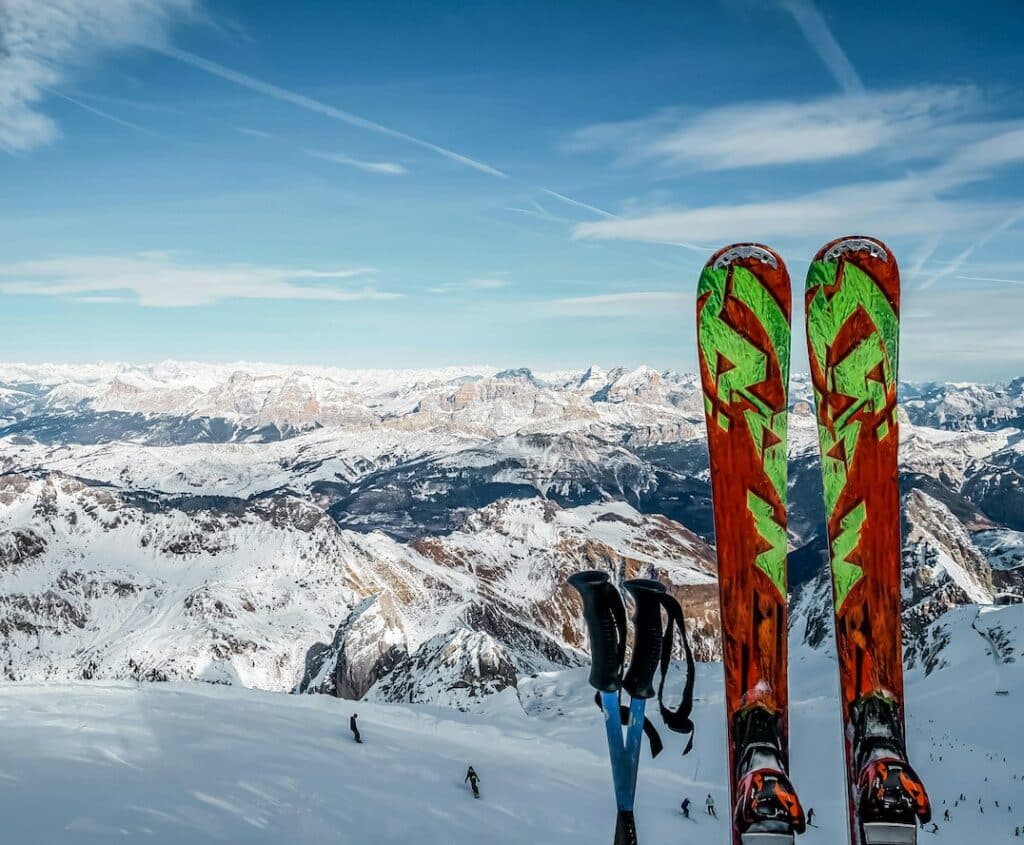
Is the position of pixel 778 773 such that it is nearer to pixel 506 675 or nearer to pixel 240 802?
pixel 240 802

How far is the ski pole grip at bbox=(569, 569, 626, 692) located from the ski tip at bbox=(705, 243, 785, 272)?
15.4ft

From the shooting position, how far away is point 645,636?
8.69m

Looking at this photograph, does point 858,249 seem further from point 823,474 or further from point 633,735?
point 633,735

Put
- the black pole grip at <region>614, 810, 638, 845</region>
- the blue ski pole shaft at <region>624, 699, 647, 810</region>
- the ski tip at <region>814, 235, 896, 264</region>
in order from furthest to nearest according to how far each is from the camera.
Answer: the ski tip at <region>814, 235, 896, 264</region>
the blue ski pole shaft at <region>624, 699, 647, 810</region>
the black pole grip at <region>614, 810, 638, 845</region>

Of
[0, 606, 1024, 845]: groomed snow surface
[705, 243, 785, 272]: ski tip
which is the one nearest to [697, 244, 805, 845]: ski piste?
[705, 243, 785, 272]: ski tip

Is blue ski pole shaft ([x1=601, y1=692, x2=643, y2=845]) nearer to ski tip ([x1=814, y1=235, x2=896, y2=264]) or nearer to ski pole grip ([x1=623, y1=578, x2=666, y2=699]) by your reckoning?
ski pole grip ([x1=623, y1=578, x2=666, y2=699])

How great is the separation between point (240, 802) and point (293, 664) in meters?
155

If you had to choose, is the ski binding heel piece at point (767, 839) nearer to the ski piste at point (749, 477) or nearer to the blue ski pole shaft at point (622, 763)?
the ski piste at point (749, 477)

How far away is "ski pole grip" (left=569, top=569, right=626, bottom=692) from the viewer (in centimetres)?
845

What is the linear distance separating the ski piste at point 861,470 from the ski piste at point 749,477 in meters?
0.59

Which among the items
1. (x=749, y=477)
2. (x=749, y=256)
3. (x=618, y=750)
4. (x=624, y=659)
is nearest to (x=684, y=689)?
(x=624, y=659)

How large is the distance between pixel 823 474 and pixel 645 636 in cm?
330

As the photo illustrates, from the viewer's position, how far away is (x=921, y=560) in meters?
165

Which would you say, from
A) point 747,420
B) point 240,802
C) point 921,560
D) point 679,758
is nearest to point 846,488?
point 747,420
